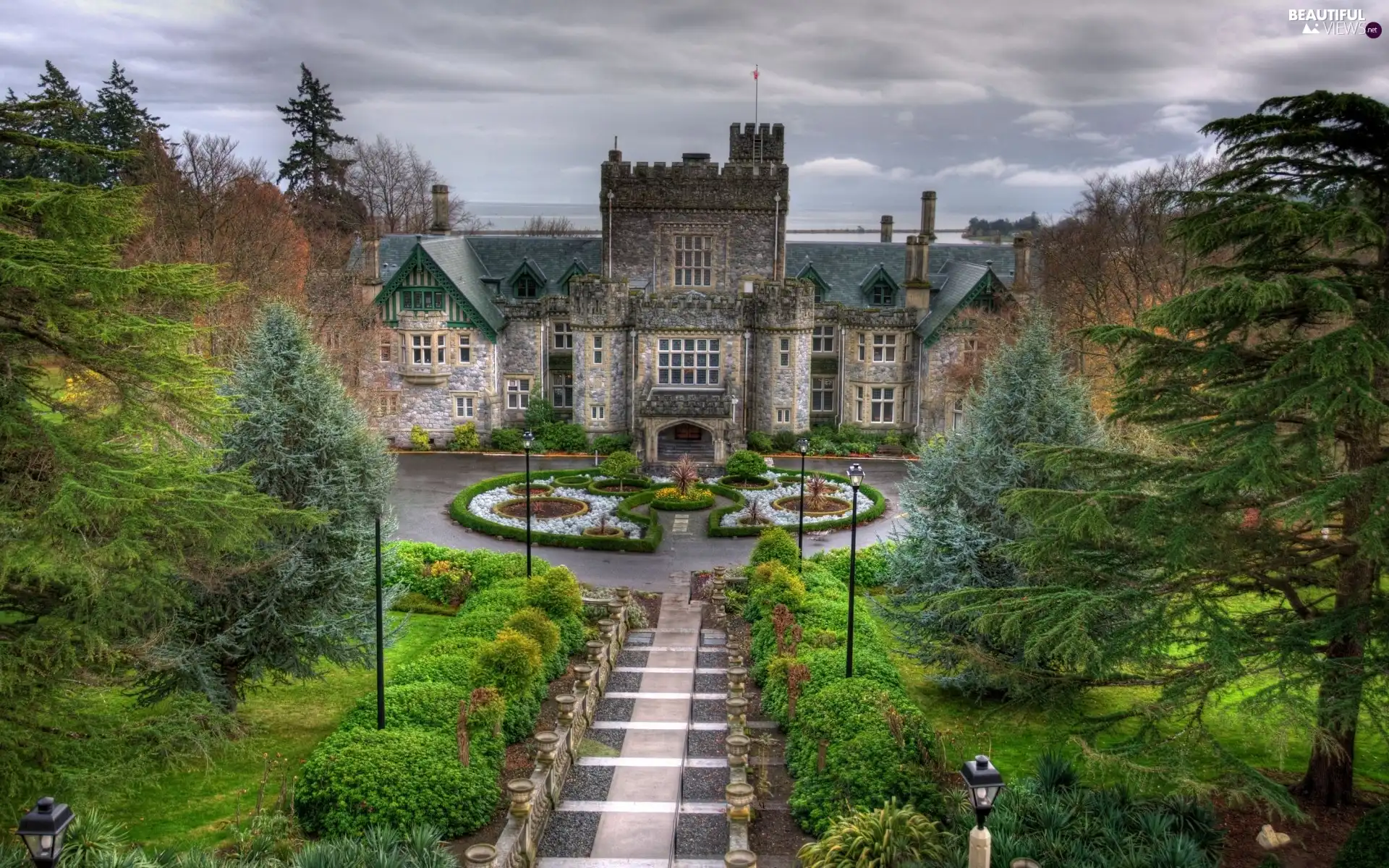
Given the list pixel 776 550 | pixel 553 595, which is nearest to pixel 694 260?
pixel 776 550

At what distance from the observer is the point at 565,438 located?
45.8 metres

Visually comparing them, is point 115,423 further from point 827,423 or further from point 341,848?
point 827,423

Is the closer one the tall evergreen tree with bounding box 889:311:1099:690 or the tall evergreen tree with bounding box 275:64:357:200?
the tall evergreen tree with bounding box 889:311:1099:690

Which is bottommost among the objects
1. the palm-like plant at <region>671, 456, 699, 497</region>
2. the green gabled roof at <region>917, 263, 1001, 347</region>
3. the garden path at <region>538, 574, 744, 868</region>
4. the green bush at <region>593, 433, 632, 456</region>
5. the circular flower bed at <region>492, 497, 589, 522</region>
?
the garden path at <region>538, 574, 744, 868</region>

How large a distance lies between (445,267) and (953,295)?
2330cm

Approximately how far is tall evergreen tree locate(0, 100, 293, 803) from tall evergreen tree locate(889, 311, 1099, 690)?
11872 mm

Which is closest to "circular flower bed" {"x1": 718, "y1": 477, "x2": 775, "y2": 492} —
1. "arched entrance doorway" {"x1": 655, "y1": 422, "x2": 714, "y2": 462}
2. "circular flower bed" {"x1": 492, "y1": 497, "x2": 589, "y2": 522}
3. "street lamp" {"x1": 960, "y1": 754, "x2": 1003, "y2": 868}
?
"arched entrance doorway" {"x1": 655, "y1": 422, "x2": 714, "y2": 462}

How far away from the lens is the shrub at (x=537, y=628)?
21000 millimetres

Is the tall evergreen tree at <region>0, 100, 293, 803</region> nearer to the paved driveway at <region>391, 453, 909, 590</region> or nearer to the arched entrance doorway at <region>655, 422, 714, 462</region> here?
the paved driveway at <region>391, 453, 909, 590</region>

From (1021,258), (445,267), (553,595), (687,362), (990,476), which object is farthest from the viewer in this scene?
(1021,258)

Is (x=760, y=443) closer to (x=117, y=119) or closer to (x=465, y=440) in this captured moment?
(x=465, y=440)

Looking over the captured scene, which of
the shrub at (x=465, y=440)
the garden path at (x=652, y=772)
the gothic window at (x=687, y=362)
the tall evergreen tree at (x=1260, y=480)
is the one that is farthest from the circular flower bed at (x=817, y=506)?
the tall evergreen tree at (x=1260, y=480)

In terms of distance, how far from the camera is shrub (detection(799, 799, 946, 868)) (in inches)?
512

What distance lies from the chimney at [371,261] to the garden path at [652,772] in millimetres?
28814
